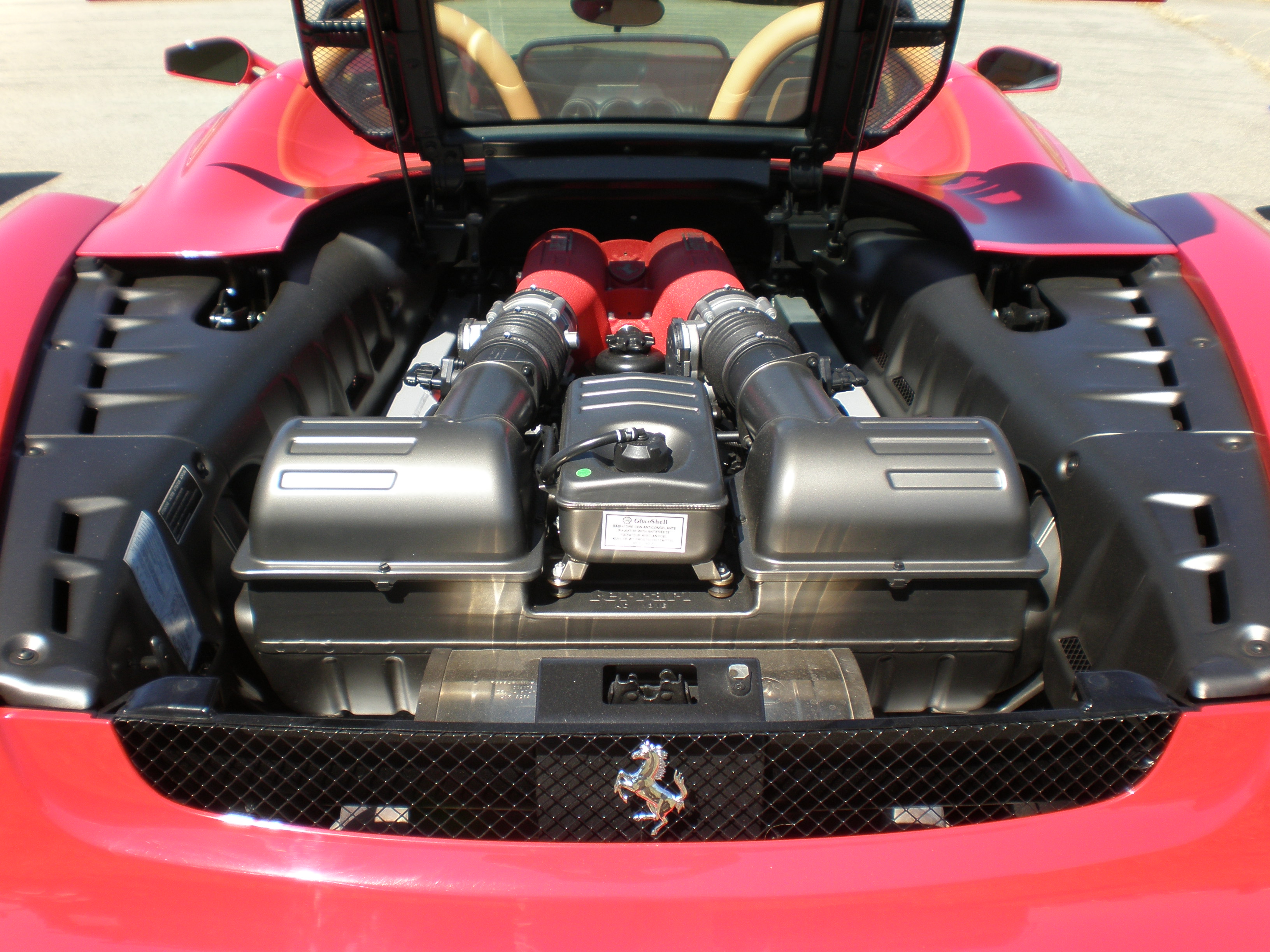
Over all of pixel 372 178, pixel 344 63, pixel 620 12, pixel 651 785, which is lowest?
pixel 651 785

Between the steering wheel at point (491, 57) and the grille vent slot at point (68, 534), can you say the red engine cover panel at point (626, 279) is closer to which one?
the steering wheel at point (491, 57)

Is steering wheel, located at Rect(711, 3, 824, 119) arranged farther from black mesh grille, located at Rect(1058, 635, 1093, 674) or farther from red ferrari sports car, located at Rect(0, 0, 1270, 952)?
black mesh grille, located at Rect(1058, 635, 1093, 674)

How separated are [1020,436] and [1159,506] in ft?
1.03

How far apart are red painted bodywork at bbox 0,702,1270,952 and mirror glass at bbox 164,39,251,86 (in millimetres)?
2248

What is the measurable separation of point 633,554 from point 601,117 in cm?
133

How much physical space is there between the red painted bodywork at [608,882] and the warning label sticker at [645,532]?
1.38 feet

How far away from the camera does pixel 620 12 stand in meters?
2.00

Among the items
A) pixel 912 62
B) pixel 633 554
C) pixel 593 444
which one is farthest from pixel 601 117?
pixel 633 554

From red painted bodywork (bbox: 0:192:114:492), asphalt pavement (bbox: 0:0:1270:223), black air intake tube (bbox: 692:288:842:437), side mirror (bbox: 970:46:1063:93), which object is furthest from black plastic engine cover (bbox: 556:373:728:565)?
asphalt pavement (bbox: 0:0:1270:223)

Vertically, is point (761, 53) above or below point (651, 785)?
above

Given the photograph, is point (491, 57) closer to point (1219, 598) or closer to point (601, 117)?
point (601, 117)

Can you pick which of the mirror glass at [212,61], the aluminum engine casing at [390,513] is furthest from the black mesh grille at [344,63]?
the aluminum engine casing at [390,513]

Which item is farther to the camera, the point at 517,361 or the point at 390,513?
the point at 517,361

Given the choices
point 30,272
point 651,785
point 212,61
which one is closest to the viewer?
point 651,785
